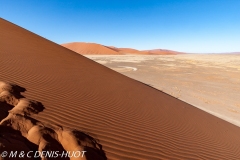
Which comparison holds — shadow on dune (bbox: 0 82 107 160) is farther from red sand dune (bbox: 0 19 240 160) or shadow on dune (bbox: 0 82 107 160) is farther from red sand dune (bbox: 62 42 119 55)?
red sand dune (bbox: 62 42 119 55)

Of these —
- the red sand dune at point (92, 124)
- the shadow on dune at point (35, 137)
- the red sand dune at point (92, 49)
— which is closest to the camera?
the shadow on dune at point (35, 137)

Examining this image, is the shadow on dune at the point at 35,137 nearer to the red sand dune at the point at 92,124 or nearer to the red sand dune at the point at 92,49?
the red sand dune at the point at 92,124

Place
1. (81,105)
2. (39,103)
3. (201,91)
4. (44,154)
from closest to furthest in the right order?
(44,154)
(39,103)
(81,105)
(201,91)

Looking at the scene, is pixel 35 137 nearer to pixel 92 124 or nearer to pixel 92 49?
pixel 92 124

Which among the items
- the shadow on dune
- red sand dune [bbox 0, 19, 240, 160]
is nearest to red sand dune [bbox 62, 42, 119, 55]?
red sand dune [bbox 0, 19, 240, 160]

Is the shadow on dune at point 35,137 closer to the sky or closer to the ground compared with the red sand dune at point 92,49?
closer to the ground

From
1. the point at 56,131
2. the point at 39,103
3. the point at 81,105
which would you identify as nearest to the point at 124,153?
the point at 56,131

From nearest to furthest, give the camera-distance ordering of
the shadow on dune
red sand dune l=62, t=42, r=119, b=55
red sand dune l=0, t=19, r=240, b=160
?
the shadow on dune → red sand dune l=0, t=19, r=240, b=160 → red sand dune l=62, t=42, r=119, b=55

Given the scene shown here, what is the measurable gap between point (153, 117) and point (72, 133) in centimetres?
282

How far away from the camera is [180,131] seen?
5.04 metres

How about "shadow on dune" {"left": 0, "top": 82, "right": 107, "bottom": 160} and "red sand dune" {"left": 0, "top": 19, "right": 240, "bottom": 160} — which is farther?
"red sand dune" {"left": 0, "top": 19, "right": 240, "bottom": 160}

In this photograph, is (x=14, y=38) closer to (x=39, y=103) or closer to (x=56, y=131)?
(x=39, y=103)

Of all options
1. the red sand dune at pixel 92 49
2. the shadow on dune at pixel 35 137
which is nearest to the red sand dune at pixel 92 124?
the shadow on dune at pixel 35 137

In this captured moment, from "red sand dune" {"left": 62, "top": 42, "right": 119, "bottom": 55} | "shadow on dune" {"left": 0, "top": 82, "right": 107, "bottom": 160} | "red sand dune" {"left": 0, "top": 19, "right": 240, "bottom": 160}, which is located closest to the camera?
"shadow on dune" {"left": 0, "top": 82, "right": 107, "bottom": 160}
